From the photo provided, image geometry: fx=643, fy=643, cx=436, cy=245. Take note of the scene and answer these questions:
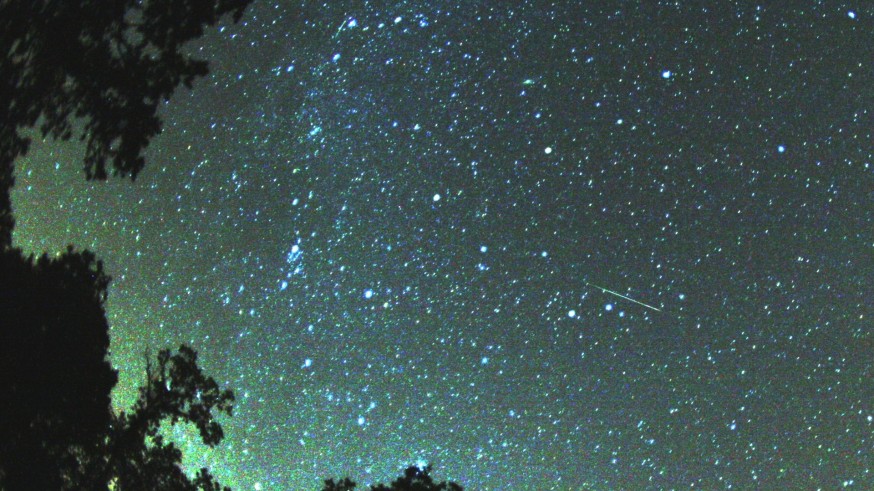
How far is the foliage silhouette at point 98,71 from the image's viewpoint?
414 centimetres

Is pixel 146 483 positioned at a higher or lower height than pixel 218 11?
lower

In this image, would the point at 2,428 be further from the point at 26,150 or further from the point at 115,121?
the point at 115,121

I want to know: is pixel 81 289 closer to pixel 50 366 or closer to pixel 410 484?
pixel 50 366

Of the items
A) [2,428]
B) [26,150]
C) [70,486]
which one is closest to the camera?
[26,150]

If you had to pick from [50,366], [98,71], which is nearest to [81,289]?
[50,366]

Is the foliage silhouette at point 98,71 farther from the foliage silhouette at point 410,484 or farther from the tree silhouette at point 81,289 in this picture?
the foliage silhouette at point 410,484

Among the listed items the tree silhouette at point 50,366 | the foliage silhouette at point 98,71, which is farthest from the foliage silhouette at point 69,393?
the foliage silhouette at point 98,71

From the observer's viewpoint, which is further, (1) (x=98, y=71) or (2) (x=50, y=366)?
(2) (x=50, y=366)

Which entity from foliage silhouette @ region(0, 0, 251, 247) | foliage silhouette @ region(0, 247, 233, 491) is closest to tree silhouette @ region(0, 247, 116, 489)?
foliage silhouette @ region(0, 247, 233, 491)

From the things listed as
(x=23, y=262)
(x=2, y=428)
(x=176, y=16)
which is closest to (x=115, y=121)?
(x=176, y=16)

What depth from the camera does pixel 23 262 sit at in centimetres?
625

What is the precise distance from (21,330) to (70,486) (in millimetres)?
2225

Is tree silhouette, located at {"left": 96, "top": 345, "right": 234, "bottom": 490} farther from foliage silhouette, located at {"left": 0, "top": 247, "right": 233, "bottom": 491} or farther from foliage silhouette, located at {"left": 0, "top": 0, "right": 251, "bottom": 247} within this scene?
foliage silhouette, located at {"left": 0, "top": 0, "right": 251, "bottom": 247}

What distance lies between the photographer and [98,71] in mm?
4398
